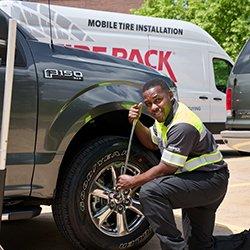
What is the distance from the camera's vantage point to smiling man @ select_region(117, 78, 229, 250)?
11.8 feet

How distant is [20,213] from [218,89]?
28.4 ft

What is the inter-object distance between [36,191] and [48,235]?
4.47 ft

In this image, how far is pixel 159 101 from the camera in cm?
371

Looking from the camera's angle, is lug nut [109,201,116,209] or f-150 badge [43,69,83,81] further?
lug nut [109,201,116,209]

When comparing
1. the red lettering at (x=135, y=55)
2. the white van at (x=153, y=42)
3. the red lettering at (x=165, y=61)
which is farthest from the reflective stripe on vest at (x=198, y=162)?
the red lettering at (x=165, y=61)

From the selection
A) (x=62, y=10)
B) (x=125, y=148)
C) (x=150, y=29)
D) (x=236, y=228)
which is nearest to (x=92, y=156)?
(x=125, y=148)

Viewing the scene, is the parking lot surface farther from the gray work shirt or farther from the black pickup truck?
the gray work shirt

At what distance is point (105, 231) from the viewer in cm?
421

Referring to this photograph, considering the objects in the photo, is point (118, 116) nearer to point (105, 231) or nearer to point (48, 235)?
point (105, 231)

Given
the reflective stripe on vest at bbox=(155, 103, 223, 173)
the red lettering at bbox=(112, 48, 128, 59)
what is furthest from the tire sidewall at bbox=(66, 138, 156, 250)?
the red lettering at bbox=(112, 48, 128, 59)

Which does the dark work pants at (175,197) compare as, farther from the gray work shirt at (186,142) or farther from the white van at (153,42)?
the white van at (153,42)

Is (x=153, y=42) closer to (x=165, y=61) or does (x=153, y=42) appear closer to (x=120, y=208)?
(x=165, y=61)

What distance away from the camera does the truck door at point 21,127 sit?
12.4 feet

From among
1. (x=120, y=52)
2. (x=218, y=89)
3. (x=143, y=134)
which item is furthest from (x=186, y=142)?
(x=218, y=89)
